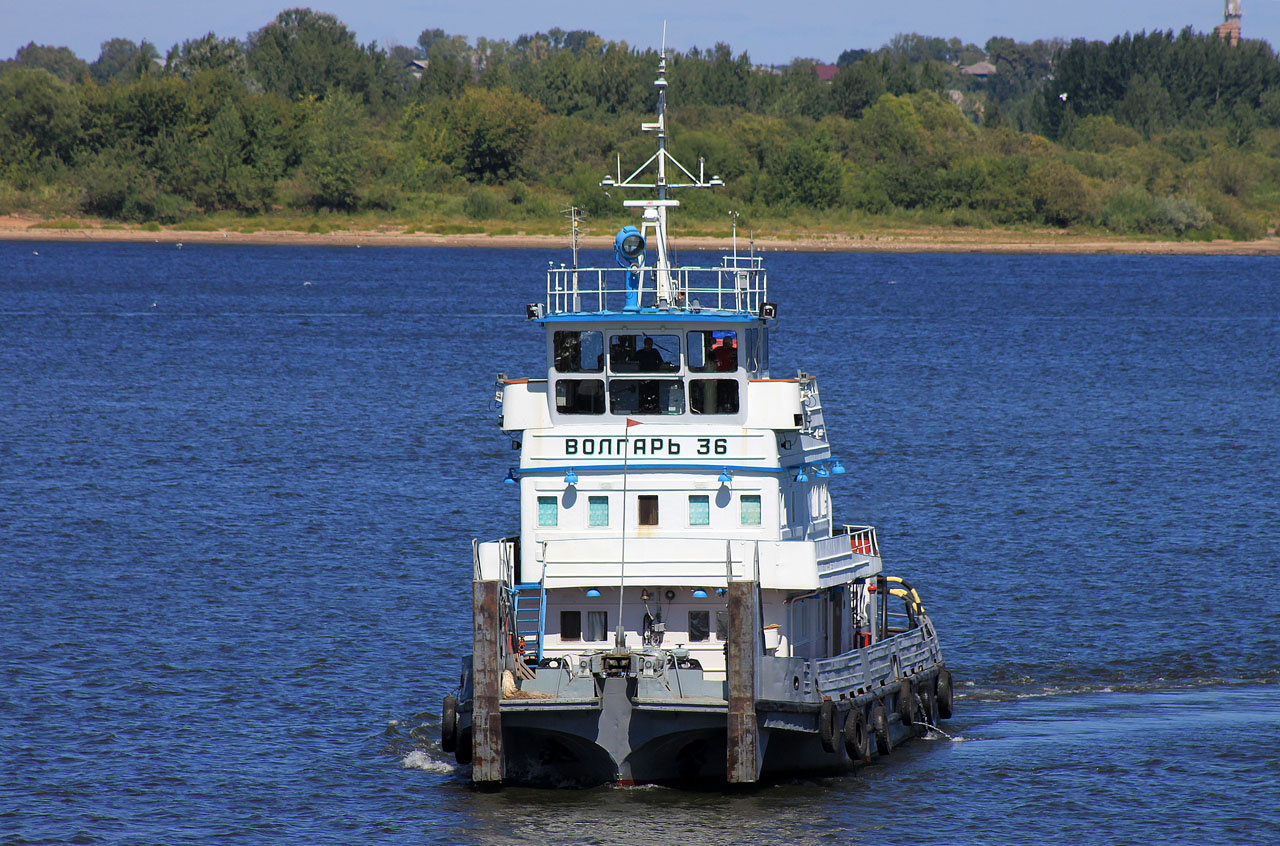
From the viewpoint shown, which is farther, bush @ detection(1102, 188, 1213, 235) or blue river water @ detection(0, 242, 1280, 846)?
bush @ detection(1102, 188, 1213, 235)

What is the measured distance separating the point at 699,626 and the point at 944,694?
619 cm

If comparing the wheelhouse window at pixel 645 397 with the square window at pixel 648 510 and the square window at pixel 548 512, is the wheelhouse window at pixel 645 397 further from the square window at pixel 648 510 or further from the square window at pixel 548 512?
the square window at pixel 548 512

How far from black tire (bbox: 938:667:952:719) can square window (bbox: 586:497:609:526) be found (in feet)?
25.2

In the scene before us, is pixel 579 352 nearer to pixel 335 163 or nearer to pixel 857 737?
pixel 857 737

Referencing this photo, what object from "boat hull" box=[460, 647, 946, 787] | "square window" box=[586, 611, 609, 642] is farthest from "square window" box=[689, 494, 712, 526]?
"boat hull" box=[460, 647, 946, 787]

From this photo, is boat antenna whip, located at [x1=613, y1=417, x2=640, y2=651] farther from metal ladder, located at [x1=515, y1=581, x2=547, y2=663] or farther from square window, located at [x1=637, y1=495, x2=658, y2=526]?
metal ladder, located at [x1=515, y1=581, x2=547, y2=663]

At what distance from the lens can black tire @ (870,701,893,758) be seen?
2870 centimetres

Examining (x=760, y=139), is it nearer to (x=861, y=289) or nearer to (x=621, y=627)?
(x=861, y=289)

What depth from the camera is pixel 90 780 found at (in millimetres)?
29031

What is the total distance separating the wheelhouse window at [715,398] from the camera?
28.3 metres

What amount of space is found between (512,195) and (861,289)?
5323 centimetres

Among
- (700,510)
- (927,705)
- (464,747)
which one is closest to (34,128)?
(464,747)

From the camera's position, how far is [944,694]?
31688 millimetres

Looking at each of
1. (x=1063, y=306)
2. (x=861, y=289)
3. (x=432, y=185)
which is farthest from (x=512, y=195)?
(x=1063, y=306)
